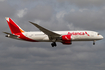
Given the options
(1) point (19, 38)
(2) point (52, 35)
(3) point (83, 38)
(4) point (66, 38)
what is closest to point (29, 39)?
(1) point (19, 38)

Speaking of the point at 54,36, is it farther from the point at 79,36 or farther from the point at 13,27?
the point at 13,27

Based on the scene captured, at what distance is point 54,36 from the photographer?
196ft

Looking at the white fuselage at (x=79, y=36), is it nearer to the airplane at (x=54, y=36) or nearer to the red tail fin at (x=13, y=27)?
the airplane at (x=54, y=36)

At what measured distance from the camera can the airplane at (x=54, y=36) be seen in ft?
193

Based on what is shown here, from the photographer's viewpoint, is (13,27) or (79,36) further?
(13,27)

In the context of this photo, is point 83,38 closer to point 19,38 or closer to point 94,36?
point 94,36

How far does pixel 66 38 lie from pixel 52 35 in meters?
4.24

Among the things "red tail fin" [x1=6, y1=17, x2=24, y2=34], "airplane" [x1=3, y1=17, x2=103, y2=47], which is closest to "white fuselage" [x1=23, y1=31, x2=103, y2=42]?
"airplane" [x1=3, y1=17, x2=103, y2=47]

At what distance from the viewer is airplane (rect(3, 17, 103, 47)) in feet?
193

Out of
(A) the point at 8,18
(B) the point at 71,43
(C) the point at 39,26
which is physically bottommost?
(B) the point at 71,43

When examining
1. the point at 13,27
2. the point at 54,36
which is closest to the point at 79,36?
the point at 54,36

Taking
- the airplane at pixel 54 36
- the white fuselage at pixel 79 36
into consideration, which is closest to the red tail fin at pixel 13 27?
the airplane at pixel 54 36

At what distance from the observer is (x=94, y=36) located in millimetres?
59031

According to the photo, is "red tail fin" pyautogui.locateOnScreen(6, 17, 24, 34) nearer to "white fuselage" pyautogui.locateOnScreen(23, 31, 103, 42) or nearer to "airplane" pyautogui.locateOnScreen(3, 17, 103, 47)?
"airplane" pyautogui.locateOnScreen(3, 17, 103, 47)
